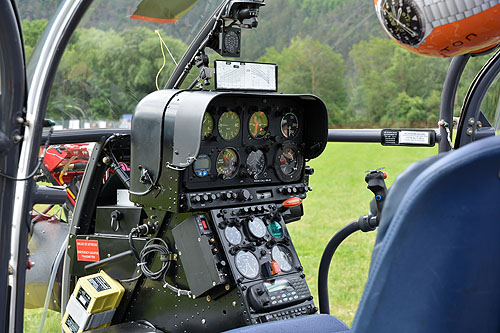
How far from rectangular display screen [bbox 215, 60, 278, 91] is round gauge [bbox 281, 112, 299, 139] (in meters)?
0.24

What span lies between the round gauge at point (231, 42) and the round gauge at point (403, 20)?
4.60ft

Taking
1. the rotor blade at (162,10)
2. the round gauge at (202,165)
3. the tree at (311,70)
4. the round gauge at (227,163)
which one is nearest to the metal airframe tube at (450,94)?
the round gauge at (227,163)

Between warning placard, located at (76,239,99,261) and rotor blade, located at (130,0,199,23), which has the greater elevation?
rotor blade, located at (130,0,199,23)

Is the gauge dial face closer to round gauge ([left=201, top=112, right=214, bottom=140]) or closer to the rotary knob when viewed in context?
the rotary knob

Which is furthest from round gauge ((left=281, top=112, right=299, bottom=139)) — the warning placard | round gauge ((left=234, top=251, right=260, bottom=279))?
the warning placard

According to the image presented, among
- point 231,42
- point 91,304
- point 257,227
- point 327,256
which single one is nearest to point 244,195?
point 257,227

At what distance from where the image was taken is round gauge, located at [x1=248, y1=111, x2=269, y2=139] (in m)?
2.94

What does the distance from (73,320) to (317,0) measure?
32.3 ft

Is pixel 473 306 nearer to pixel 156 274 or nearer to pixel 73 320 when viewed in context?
pixel 156 274

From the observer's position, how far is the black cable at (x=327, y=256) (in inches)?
103

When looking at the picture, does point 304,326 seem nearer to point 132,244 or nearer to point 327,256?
point 327,256

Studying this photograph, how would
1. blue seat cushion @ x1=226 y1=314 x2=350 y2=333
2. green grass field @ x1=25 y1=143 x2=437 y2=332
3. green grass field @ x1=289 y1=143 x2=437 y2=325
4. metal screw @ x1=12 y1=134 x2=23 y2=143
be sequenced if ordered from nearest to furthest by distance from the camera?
1. blue seat cushion @ x1=226 y1=314 x2=350 y2=333
2. metal screw @ x1=12 y1=134 x2=23 y2=143
3. green grass field @ x1=25 y1=143 x2=437 y2=332
4. green grass field @ x1=289 y1=143 x2=437 y2=325

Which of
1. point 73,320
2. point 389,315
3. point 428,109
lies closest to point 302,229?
point 428,109

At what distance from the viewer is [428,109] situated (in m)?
5.97
